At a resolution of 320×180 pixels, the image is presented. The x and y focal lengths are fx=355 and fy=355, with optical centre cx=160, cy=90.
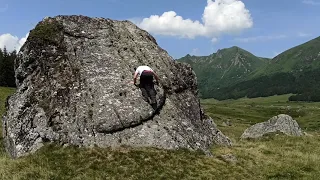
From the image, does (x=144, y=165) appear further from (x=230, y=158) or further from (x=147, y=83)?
(x=147, y=83)

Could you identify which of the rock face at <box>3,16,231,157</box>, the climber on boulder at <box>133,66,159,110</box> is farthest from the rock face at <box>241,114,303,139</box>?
the climber on boulder at <box>133,66,159,110</box>

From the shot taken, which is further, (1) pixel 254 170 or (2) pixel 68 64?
(2) pixel 68 64

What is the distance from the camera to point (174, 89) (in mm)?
34906

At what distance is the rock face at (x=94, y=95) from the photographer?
28094mm

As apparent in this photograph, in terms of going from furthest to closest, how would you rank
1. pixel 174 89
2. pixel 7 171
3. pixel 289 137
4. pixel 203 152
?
pixel 289 137 → pixel 174 89 → pixel 203 152 → pixel 7 171

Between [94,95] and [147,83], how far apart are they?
4.81 m

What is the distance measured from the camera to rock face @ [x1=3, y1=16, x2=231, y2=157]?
1106 inches

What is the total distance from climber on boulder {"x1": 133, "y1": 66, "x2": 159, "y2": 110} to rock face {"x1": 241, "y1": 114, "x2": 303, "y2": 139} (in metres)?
22.3

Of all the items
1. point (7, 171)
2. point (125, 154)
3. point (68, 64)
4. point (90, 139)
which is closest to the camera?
point (7, 171)

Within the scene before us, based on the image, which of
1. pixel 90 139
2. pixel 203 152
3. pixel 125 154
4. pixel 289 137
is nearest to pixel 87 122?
pixel 90 139

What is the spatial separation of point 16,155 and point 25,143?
1131 mm

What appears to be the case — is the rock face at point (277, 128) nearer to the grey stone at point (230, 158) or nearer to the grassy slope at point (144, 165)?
the grassy slope at point (144, 165)

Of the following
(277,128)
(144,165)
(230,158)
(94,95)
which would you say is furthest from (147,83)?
(277,128)

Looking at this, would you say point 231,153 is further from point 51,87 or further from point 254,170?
point 51,87
